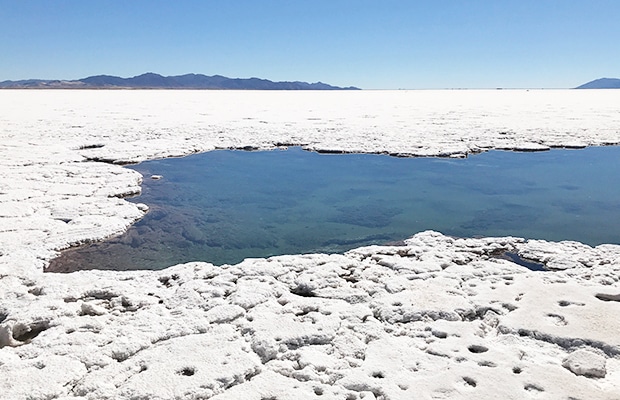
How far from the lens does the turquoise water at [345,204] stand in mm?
5250

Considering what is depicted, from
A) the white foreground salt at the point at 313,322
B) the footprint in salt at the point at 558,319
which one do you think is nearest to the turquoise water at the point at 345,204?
the white foreground salt at the point at 313,322

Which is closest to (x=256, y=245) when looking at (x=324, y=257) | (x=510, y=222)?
(x=324, y=257)

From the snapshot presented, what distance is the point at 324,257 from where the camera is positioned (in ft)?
15.2

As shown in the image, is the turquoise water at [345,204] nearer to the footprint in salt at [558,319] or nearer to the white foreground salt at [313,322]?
the white foreground salt at [313,322]

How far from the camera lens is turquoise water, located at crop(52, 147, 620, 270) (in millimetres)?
5250

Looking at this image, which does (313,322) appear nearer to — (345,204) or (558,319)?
(558,319)

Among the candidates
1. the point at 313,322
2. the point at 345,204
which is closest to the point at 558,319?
the point at 313,322

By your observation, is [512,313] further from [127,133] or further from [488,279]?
[127,133]

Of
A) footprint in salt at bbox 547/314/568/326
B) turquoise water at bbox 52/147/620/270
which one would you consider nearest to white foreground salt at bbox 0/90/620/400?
footprint in salt at bbox 547/314/568/326

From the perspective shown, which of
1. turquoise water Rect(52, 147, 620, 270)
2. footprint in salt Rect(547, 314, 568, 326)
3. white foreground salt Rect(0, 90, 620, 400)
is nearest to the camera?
white foreground salt Rect(0, 90, 620, 400)

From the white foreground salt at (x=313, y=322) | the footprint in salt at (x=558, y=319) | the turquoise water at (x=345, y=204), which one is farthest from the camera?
the turquoise water at (x=345, y=204)

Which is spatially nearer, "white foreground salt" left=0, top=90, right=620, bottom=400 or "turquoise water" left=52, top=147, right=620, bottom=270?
"white foreground salt" left=0, top=90, right=620, bottom=400

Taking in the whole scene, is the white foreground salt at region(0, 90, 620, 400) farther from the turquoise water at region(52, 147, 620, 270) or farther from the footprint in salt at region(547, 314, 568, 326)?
the turquoise water at region(52, 147, 620, 270)

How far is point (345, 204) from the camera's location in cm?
696
